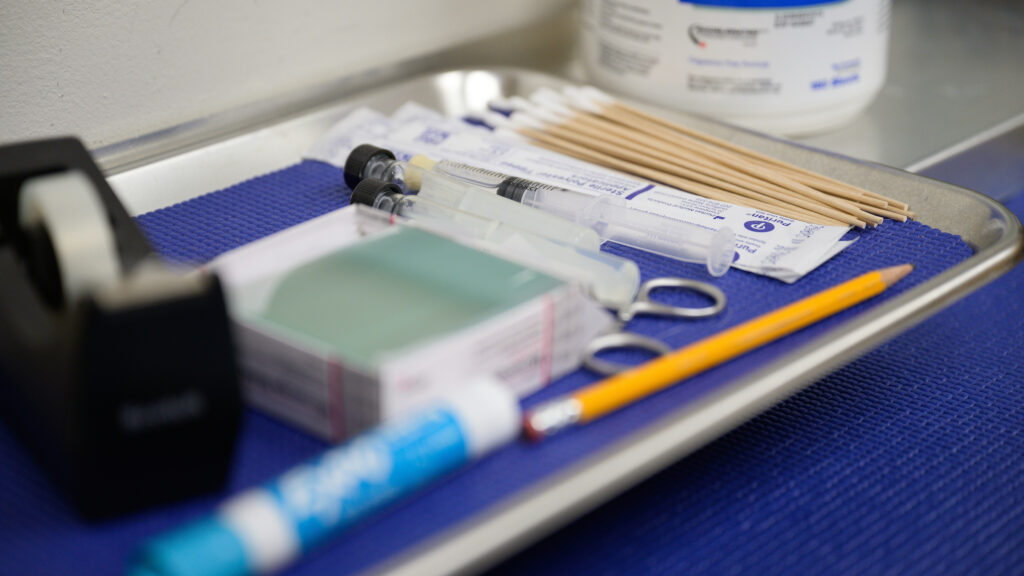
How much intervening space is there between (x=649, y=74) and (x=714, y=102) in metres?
0.05

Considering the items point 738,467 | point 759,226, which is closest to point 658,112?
point 759,226

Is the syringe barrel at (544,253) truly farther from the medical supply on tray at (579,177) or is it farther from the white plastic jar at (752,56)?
the white plastic jar at (752,56)

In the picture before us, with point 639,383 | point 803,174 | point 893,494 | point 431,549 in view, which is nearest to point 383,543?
point 431,549

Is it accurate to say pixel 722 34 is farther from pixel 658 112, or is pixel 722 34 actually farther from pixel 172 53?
pixel 172 53

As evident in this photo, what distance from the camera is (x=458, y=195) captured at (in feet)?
1.85

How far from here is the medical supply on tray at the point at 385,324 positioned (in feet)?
1.20

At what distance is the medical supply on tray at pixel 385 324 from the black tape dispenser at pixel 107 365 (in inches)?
1.7

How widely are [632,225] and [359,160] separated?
17 cm

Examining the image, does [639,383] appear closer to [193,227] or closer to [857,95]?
[193,227]

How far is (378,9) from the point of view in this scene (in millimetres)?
787

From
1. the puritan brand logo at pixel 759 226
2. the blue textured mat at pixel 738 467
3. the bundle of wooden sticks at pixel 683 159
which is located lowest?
the blue textured mat at pixel 738 467

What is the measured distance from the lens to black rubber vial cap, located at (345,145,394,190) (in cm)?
61

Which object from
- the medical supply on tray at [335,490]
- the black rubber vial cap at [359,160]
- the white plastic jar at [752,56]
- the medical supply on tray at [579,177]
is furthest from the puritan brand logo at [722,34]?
the medical supply on tray at [335,490]

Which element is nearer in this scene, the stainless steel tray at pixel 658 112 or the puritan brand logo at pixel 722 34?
the stainless steel tray at pixel 658 112
